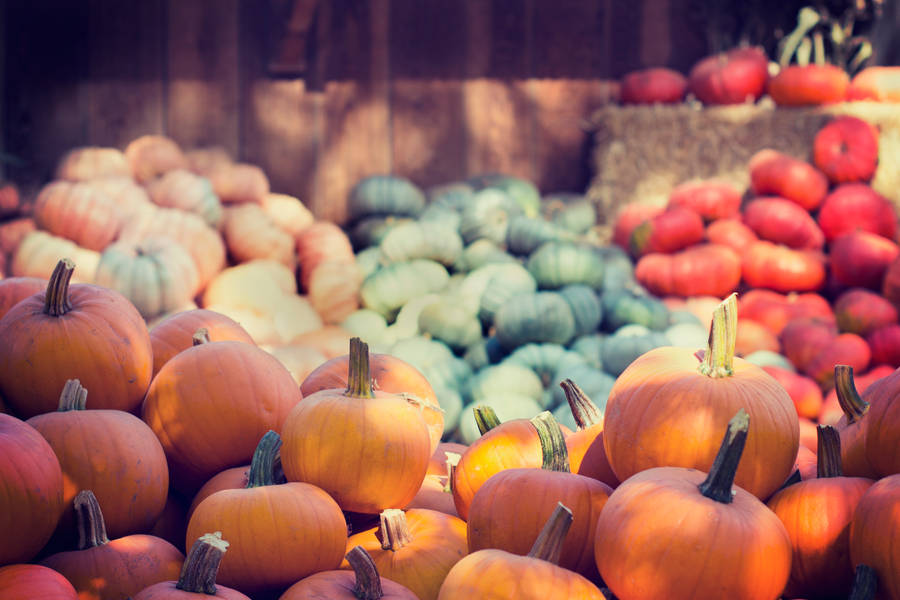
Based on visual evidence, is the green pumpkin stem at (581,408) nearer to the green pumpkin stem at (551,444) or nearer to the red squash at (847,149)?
the green pumpkin stem at (551,444)

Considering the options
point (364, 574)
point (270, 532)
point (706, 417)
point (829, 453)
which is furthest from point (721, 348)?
point (270, 532)

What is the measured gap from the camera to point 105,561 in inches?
53.2

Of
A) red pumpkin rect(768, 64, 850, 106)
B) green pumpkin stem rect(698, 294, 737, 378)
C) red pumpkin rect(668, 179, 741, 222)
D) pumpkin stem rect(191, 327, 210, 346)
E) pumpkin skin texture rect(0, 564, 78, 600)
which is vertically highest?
red pumpkin rect(768, 64, 850, 106)

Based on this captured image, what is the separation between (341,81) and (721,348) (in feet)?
16.5

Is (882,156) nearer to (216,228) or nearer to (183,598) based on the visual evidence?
(216,228)

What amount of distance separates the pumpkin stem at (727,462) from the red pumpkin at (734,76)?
5.12 meters

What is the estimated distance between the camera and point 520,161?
6.46 metres

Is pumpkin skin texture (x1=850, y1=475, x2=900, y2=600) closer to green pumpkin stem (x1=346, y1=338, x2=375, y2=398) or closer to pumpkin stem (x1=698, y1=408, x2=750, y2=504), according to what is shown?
pumpkin stem (x1=698, y1=408, x2=750, y2=504)

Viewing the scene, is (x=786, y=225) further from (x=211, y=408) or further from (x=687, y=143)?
(x=211, y=408)

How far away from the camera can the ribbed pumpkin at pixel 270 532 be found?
54.0 inches

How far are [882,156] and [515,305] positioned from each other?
257 centimetres

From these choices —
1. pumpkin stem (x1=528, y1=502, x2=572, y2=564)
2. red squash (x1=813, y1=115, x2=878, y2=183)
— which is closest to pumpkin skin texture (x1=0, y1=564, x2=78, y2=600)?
pumpkin stem (x1=528, y1=502, x2=572, y2=564)

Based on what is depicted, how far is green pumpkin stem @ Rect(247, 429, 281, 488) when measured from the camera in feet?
4.91

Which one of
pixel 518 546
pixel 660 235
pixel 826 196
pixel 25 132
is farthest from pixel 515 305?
pixel 25 132
